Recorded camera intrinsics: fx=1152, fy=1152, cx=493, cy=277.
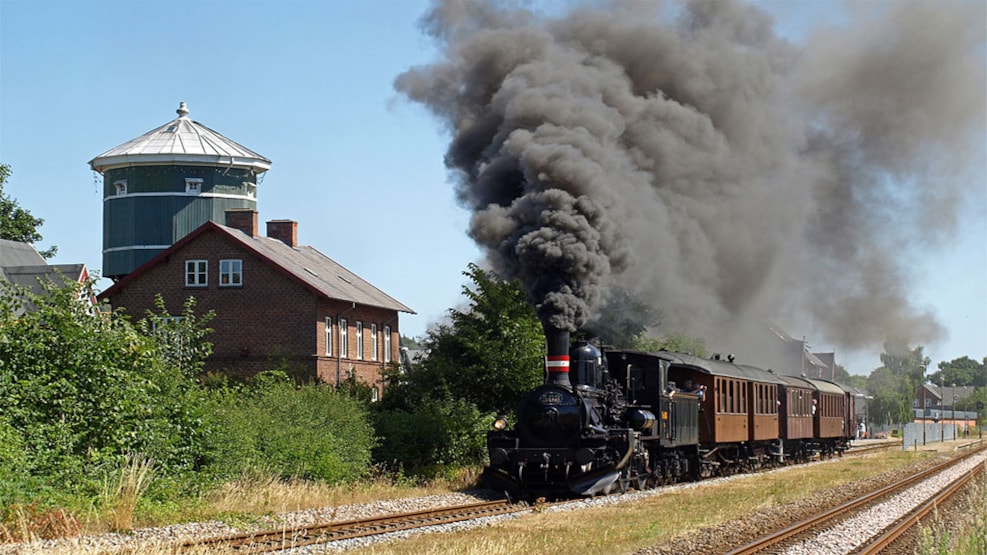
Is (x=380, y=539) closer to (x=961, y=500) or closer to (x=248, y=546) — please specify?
(x=248, y=546)

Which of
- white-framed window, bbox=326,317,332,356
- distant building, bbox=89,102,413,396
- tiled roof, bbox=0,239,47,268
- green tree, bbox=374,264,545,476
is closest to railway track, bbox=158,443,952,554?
green tree, bbox=374,264,545,476

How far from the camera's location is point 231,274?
36406 millimetres

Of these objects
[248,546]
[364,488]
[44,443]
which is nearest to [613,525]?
[248,546]

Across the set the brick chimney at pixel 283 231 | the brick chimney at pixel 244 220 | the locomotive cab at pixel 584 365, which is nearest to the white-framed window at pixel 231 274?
the brick chimney at pixel 244 220

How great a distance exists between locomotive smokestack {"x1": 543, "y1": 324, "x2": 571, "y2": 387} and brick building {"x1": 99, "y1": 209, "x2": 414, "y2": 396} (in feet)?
52.6

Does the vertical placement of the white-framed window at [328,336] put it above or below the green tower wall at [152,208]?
below

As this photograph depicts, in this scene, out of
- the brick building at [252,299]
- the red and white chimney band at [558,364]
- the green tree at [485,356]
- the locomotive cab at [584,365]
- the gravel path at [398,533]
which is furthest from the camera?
the brick building at [252,299]

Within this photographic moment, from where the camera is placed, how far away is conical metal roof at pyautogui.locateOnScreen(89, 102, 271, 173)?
44906mm

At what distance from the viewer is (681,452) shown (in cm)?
2406

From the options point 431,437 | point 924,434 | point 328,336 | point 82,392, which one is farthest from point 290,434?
point 924,434

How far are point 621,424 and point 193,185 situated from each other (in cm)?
2911

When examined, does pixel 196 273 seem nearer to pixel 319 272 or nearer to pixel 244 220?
pixel 244 220

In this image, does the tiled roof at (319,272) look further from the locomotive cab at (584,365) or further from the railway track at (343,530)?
the railway track at (343,530)

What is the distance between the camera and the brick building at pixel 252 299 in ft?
116
